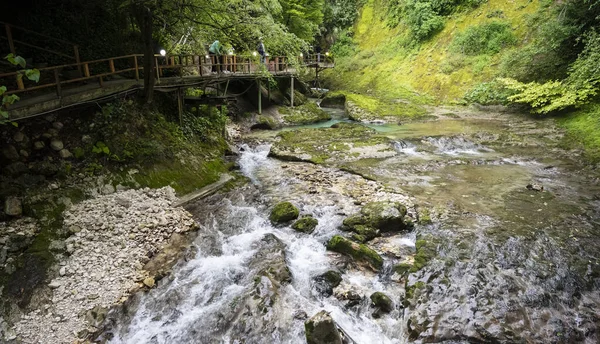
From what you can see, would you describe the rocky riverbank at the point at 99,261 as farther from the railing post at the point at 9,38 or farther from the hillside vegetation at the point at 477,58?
the hillside vegetation at the point at 477,58

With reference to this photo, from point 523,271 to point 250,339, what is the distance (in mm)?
5658

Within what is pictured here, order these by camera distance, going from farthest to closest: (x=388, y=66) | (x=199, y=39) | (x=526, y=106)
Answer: (x=388, y=66), (x=526, y=106), (x=199, y=39)

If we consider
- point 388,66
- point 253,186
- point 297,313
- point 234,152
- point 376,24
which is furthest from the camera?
point 376,24

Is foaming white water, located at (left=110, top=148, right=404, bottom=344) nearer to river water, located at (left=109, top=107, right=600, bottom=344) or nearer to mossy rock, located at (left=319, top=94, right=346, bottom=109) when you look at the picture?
river water, located at (left=109, top=107, right=600, bottom=344)

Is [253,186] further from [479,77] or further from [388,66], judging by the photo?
[388,66]

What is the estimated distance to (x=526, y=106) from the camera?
→ 19781 millimetres

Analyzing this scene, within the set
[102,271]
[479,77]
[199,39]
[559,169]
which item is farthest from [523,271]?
[479,77]

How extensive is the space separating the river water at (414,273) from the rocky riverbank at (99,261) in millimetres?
620

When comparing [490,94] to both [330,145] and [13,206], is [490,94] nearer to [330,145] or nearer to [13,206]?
[330,145]

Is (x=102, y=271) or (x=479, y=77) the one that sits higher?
(x=479, y=77)

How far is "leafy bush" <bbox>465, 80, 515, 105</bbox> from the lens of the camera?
2089 cm

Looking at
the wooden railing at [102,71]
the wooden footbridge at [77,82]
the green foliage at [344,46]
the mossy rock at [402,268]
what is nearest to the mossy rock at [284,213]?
the mossy rock at [402,268]

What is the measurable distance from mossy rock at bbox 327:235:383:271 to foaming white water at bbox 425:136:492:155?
9464 millimetres

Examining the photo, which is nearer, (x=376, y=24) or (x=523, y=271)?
(x=523, y=271)
